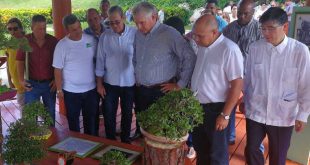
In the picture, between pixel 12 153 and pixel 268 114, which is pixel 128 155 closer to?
pixel 12 153

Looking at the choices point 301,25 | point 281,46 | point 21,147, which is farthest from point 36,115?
point 301,25

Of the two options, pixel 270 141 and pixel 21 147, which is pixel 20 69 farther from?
pixel 270 141

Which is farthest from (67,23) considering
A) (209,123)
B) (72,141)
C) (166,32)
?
(209,123)

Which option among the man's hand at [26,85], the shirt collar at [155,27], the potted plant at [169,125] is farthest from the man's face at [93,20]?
the potted plant at [169,125]

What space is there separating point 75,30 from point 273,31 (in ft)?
5.36

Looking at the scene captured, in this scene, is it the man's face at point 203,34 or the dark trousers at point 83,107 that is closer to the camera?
the man's face at point 203,34

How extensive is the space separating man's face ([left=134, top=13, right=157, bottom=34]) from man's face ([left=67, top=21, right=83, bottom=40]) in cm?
64

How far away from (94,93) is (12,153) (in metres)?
1.74

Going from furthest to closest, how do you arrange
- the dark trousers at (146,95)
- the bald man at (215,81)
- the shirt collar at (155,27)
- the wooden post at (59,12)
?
the wooden post at (59,12) < the dark trousers at (146,95) < the shirt collar at (155,27) < the bald man at (215,81)

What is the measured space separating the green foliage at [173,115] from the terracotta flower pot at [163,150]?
3 centimetres

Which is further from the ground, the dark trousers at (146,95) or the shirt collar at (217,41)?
the shirt collar at (217,41)

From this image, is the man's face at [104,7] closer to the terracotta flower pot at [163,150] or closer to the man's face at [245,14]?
the man's face at [245,14]

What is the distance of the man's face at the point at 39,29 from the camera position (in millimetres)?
2859

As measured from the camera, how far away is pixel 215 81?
81.7 inches
